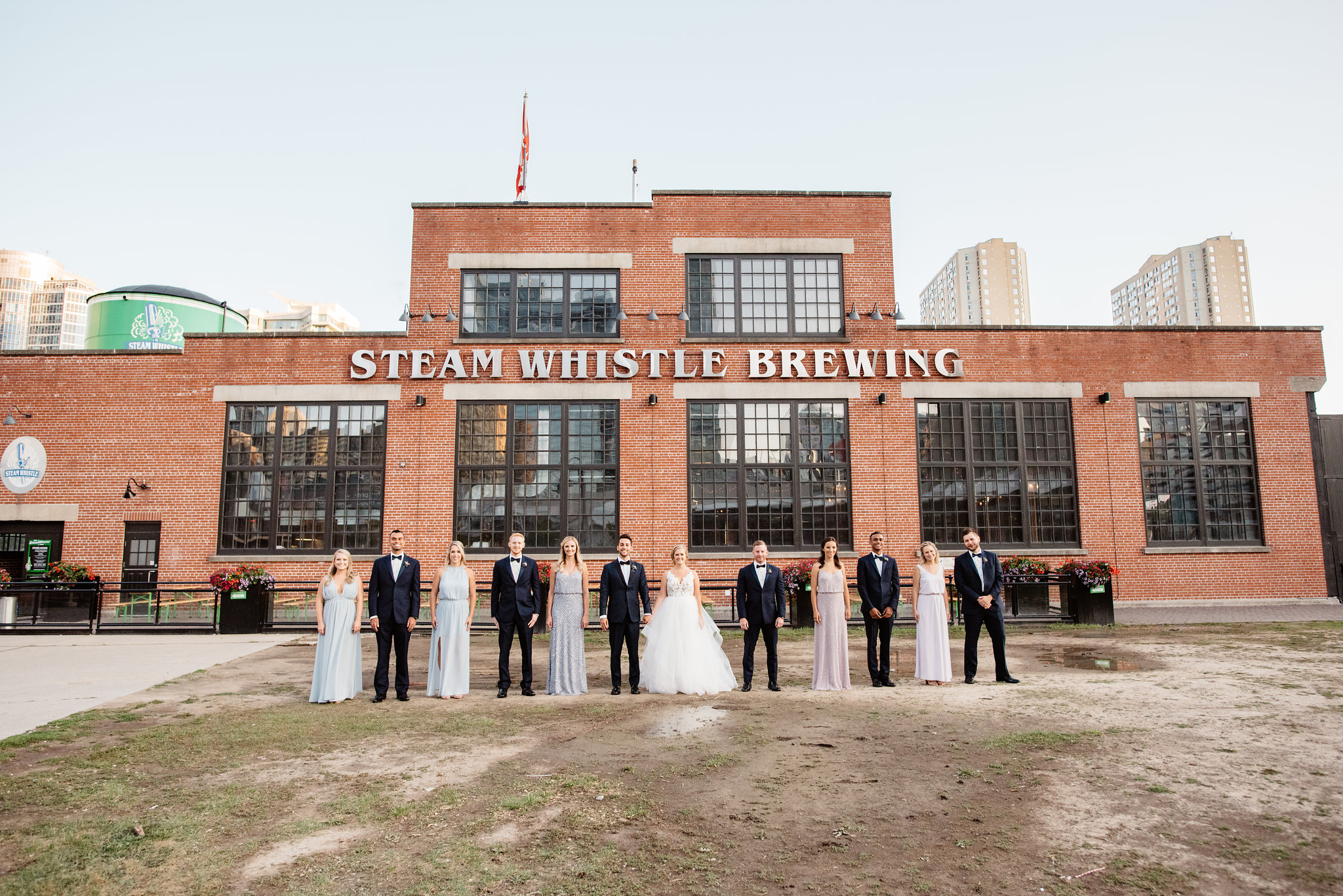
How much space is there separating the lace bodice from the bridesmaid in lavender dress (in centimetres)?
161

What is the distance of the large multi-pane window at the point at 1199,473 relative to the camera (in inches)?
781

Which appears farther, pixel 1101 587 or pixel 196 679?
pixel 1101 587

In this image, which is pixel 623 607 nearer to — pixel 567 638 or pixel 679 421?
pixel 567 638

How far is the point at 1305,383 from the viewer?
67.0ft

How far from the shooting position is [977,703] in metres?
8.84

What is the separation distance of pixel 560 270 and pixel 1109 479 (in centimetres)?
1531

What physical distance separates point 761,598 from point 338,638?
5387 millimetres

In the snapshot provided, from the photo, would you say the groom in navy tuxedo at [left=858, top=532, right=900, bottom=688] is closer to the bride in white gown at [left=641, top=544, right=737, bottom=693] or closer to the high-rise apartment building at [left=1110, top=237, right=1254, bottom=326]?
the bride in white gown at [left=641, top=544, right=737, bottom=693]

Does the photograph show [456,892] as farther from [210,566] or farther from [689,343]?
[210,566]

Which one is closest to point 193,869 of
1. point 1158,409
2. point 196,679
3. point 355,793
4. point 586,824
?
point 355,793

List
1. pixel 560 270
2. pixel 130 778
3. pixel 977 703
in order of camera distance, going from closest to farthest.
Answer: pixel 130 778
pixel 977 703
pixel 560 270

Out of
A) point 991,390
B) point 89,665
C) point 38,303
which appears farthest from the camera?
point 38,303

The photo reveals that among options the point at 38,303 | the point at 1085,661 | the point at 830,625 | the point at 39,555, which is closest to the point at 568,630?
the point at 830,625

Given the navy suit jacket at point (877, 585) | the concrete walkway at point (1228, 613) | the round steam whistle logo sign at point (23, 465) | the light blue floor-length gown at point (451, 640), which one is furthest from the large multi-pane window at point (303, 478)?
the concrete walkway at point (1228, 613)
